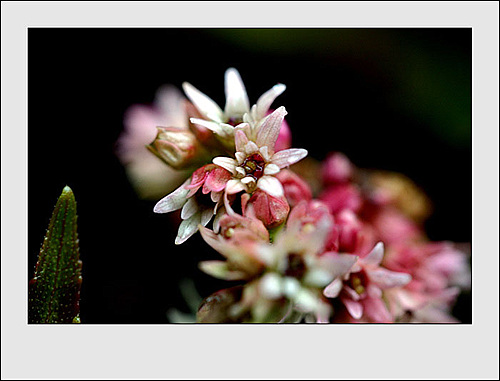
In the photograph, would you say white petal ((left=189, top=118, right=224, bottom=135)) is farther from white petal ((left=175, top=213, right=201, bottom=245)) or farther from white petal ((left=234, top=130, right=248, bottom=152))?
white petal ((left=175, top=213, right=201, bottom=245))

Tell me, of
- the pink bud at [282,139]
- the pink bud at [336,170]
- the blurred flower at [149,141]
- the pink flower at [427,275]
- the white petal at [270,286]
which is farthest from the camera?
the pink bud at [336,170]

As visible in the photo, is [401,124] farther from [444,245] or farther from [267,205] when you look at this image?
[267,205]

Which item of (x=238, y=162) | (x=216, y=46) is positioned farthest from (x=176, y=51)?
(x=238, y=162)

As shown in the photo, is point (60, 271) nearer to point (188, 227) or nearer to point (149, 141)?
point (188, 227)

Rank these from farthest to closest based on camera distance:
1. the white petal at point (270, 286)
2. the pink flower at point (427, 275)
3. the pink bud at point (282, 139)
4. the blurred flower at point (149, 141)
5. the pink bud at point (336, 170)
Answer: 1. the pink bud at point (336, 170)
2. the blurred flower at point (149, 141)
3. the pink flower at point (427, 275)
4. the pink bud at point (282, 139)
5. the white petal at point (270, 286)

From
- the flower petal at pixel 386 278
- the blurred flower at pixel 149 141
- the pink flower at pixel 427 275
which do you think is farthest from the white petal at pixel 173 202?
the pink flower at pixel 427 275

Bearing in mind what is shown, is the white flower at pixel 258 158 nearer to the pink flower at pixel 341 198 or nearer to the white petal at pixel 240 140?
the white petal at pixel 240 140

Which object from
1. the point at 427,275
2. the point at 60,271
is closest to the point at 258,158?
the point at 60,271
